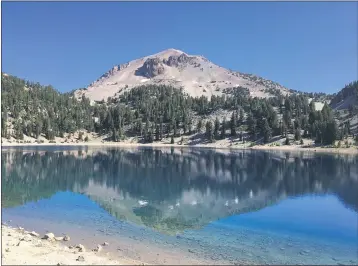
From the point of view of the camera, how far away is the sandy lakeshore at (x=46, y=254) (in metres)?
19.0

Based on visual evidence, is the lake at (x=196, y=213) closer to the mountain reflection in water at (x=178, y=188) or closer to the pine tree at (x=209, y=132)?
the mountain reflection in water at (x=178, y=188)

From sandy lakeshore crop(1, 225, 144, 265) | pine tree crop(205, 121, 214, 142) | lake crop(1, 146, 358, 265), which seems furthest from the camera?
pine tree crop(205, 121, 214, 142)

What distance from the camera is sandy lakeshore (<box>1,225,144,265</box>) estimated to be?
1903cm

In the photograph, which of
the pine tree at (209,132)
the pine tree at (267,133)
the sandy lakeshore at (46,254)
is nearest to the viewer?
the sandy lakeshore at (46,254)

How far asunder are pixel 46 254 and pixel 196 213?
1916 centimetres

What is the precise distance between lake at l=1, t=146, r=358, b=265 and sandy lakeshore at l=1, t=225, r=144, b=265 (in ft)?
5.95

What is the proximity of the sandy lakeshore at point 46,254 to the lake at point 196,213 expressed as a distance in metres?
1.81

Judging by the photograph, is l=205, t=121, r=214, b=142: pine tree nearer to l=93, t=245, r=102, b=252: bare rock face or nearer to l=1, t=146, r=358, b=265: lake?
l=1, t=146, r=358, b=265: lake

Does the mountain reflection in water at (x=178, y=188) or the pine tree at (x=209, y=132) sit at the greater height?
the pine tree at (x=209, y=132)

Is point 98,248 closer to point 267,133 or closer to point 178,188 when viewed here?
point 178,188

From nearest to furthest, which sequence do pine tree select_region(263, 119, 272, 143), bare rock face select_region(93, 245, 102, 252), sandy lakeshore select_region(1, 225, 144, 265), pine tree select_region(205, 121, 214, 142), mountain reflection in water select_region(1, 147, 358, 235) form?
sandy lakeshore select_region(1, 225, 144, 265) → bare rock face select_region(93, 245, 102, 252) → mountain reflection in water select_region(1, 147, 358, 235) → pine tree select_region(263, 119, 272, 143) → pine tree select_region(205, 121, 214, 142)

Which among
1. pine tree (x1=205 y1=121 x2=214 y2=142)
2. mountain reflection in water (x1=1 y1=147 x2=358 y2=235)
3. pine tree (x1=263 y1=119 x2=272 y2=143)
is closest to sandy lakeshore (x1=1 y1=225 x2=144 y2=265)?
mountain reflection in water (x1=1 y1=147 x2=358 y2=235)

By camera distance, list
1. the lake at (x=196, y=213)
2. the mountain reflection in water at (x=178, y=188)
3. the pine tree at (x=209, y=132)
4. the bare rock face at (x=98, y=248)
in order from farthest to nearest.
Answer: the pine tree at (x=209, y=132) < the mountain reflection in water at (x=178, y=188) < the lake at (x=196, y=213) < the bare rock face at (x=98, y=248)

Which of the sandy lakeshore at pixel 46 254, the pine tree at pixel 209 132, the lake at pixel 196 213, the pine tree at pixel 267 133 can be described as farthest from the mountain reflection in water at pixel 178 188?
the pine tree at pixel 209 132
